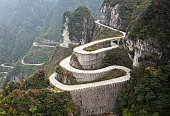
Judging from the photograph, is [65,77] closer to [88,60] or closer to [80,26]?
[88,60]

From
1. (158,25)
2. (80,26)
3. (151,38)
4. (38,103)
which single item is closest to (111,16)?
(80,26)

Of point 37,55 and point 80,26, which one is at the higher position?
point 80,26

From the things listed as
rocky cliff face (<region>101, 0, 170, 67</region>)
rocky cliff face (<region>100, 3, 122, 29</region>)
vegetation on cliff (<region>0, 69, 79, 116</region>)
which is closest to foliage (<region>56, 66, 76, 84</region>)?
vegetation on cliff (<region>0, 69, 79, 116</region>)

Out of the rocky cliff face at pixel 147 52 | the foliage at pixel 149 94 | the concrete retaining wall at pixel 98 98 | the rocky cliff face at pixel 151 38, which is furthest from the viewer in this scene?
the concrete retaining wall at pixel 98 98

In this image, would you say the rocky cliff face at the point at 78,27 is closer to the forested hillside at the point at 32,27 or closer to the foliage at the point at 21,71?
the foliage at the point at 21,71

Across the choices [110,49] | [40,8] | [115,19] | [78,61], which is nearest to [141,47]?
[110,49]

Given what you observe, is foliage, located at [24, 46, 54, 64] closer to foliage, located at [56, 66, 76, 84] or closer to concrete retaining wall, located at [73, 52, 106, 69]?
concrete retaining wall, located at [73, 52, 106, 69]

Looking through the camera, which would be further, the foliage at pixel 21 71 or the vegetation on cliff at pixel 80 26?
the foliage at pixel 21 71

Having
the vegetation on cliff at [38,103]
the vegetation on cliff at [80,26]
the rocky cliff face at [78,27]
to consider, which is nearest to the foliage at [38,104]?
the vegetation on cliff at [38,103]
